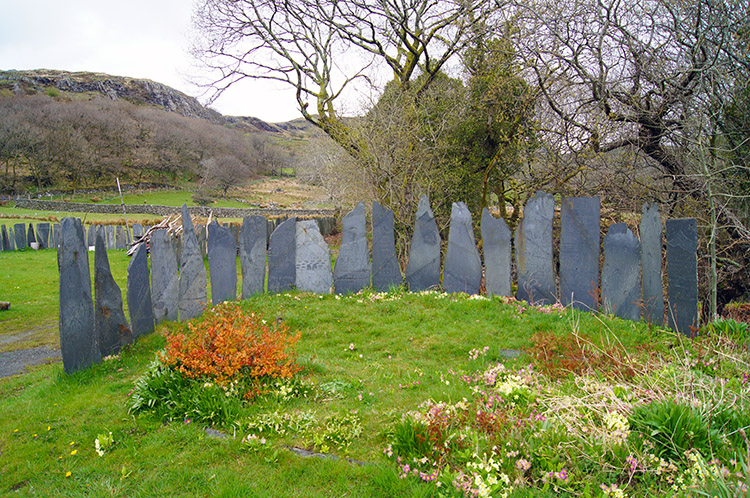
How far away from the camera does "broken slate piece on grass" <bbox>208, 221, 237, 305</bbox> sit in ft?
23.4

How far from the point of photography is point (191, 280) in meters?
6.41

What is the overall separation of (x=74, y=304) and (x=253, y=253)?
291 centimetres

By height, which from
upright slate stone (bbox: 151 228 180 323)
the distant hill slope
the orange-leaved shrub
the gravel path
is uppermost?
the distant hill slope

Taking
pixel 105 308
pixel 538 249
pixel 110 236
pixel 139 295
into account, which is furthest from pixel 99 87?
pixel 538 249

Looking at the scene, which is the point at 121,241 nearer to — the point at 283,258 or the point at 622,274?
the point at 283,258

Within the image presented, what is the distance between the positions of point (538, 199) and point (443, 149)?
4.91 m

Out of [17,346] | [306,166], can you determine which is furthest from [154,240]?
[306,166]

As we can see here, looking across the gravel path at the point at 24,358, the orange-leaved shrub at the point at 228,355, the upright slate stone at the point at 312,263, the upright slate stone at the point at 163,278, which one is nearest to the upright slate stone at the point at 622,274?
the upright slate stone at the point at 312,263

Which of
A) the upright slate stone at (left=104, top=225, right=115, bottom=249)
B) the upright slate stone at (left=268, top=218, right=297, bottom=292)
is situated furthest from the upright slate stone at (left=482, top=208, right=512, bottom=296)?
the upright slate stone at (left=104, top=225, right=115, bottom=249)

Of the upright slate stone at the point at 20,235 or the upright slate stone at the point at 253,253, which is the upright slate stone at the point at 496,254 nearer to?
the upright slate stone at the point at 253,253

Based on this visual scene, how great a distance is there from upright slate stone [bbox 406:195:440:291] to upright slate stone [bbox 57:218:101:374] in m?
4.63

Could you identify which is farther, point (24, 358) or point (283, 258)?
point (283, 258)

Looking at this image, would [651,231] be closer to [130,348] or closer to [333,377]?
[333,377]

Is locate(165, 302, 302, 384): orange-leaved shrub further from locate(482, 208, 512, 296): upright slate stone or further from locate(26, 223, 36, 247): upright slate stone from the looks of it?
locate(26, 223, 36, 247): upright slate stone
